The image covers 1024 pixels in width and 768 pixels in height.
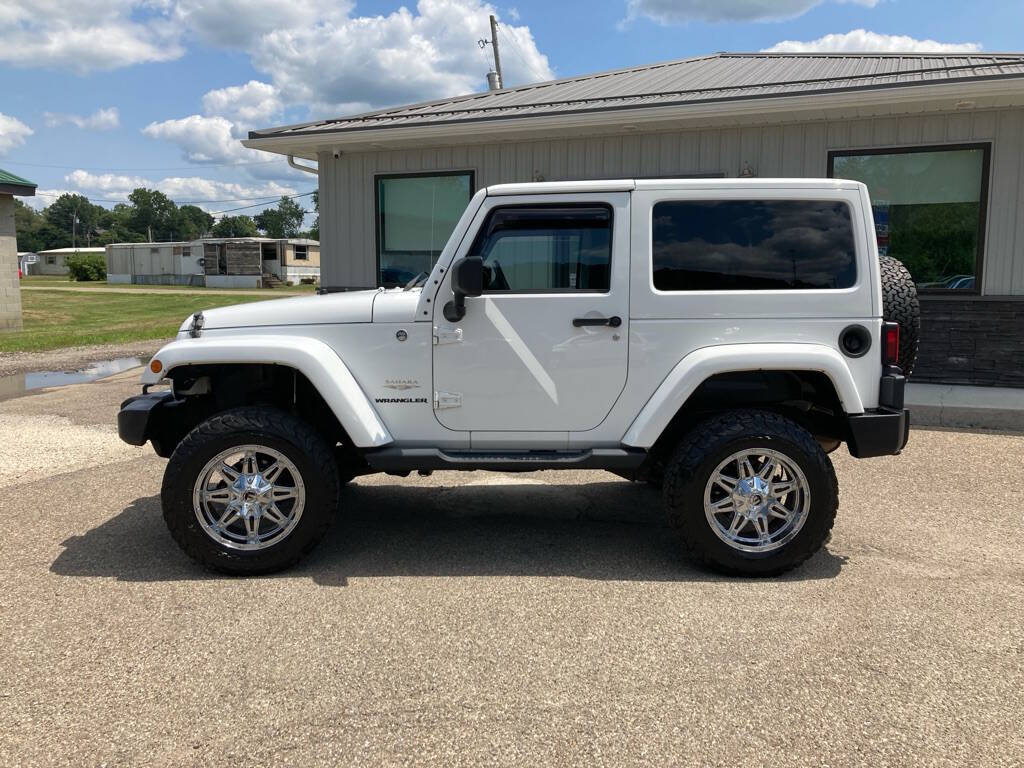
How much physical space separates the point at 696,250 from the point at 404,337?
1613mm

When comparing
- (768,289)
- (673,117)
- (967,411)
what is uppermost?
(673,117)

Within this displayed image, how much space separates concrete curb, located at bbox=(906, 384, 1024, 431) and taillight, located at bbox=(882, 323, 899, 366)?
158 inches

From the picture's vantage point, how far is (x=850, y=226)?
4375 millimetres

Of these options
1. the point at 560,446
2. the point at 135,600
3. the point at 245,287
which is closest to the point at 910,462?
the point at 560,446

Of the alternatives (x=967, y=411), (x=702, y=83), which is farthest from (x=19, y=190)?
(x=967, y=411)

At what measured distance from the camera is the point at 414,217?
460 inches

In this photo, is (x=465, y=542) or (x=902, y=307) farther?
(x=465, y=542)

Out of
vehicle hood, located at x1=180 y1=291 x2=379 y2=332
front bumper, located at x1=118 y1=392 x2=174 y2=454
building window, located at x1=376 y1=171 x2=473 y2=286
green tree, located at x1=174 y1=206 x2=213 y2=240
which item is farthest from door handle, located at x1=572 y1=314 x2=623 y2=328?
green tree, located at x1=174 y1=206 x2=213 y2=240

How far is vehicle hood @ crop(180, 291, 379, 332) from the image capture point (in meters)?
4.43

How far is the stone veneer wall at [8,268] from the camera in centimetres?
1741

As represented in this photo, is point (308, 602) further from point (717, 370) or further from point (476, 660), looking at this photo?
point (717, 370)

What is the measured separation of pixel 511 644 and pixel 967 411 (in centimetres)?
631

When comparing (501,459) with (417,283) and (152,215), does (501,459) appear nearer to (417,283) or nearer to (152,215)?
(417,283)

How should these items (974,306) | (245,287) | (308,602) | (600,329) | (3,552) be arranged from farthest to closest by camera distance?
(245,287) → (974,306) → (3,552) → (600,329) → (308,602)
